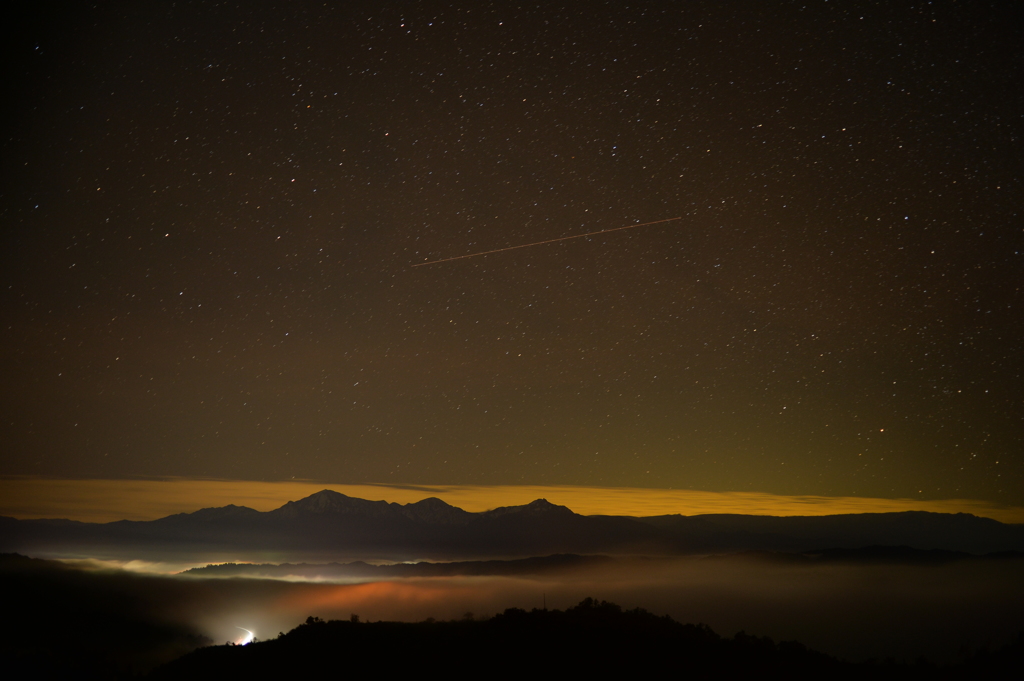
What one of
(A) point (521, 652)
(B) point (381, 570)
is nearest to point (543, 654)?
(A) point (521, 652)

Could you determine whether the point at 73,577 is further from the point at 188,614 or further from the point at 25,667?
the point at 25,667

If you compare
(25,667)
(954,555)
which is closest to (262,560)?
(25,667)

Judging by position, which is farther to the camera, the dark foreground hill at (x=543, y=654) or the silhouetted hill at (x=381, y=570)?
the silhouetted hill at (x=381, y=570)

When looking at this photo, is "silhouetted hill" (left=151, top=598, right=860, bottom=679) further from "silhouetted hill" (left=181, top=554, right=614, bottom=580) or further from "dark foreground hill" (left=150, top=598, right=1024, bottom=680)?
"silhouetted hill" (left=181, top=554, right=614, bottom=580)

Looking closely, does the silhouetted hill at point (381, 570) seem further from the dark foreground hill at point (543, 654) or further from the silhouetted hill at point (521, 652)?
the dark foreground hill at point (543, 654)

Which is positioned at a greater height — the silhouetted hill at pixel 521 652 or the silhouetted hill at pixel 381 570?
the silhouetted hill at pixel 521 652

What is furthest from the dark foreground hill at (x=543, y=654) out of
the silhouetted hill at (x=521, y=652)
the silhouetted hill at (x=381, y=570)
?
the silhouetted hill at (x=381, y=570)

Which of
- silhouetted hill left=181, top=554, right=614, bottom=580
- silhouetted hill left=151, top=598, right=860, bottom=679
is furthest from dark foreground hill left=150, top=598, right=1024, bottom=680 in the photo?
silhouetted hill left=181, top=554, right=614, bottom=580

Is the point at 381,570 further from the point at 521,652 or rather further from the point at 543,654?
the point at 543,654
